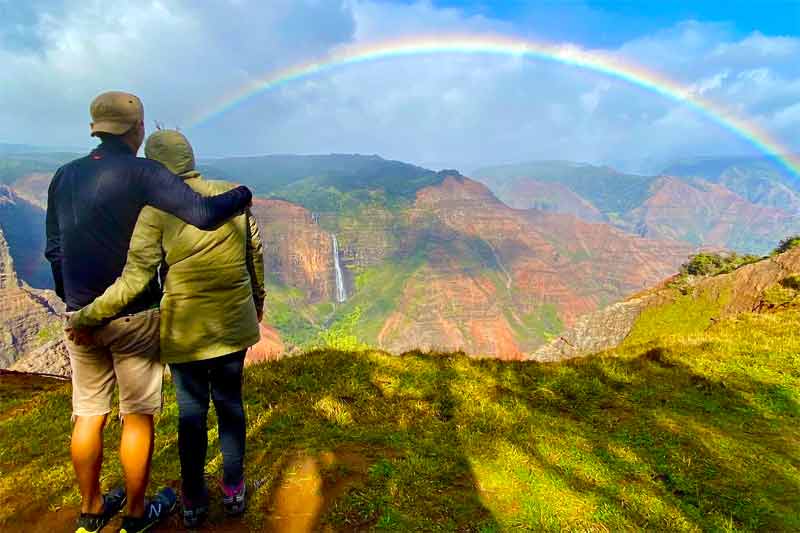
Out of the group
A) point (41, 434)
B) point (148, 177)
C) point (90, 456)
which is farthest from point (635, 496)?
point (41, 434)

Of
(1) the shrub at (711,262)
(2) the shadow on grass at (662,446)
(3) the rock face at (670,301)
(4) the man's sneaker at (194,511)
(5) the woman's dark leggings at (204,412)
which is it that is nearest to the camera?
(5) the woman's dark leggings at (204,412)

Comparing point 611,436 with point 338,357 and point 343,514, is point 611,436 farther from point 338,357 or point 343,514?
point 338,357

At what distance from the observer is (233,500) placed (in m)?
3.70

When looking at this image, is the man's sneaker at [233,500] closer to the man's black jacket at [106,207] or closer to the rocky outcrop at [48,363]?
the man's black jacket at [106,207]

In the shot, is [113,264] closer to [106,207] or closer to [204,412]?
[106,207]

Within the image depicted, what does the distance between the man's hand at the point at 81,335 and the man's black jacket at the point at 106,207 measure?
0.17 metres

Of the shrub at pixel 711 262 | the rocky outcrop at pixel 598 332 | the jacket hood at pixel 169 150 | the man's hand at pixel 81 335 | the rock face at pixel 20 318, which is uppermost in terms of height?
the jacket hood at pixel 169 150

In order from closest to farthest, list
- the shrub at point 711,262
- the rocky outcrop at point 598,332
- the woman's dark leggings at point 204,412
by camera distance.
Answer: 1. the woman's dark leggings at point 204,412
2. the rocky outcrop at point 598,332
3. the shrub at point 711,262

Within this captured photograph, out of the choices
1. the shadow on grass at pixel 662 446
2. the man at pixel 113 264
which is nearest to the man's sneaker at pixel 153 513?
the man at pixel 113 264

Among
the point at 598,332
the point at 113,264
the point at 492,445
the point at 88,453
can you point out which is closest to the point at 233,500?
the point at 88,453

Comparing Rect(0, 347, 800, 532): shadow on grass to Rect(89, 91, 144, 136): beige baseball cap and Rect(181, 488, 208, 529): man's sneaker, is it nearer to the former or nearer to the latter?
Rect(181, 488, 208, 529): man's sneaker

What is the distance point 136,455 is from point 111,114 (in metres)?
2.37

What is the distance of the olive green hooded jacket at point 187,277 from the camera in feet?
9.71

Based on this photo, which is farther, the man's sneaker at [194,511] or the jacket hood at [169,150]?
the man's sneaker at [194,511]
